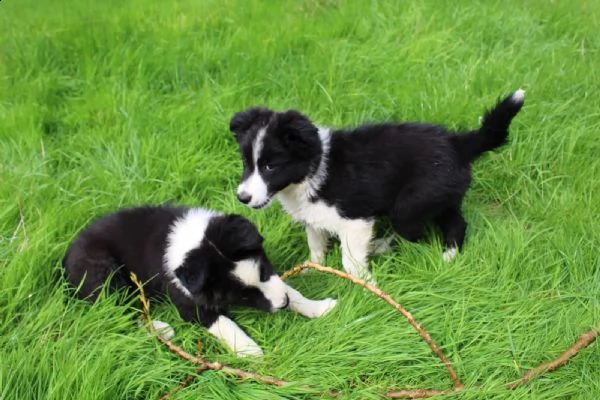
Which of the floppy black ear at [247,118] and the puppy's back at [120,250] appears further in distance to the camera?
the floppy black ear at [247,118]

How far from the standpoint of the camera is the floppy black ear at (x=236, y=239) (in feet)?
8.70

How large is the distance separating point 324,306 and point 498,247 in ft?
3.29

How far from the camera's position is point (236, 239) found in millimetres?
2654

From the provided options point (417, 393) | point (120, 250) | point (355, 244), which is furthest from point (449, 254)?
point (120, 250)

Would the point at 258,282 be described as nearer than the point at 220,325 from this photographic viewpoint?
Yes

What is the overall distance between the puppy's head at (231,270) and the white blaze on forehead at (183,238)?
0.26 ft

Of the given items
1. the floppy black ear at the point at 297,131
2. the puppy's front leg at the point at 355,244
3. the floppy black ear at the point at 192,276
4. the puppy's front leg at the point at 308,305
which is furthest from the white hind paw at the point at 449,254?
the floppy black ear at the point at 192,276

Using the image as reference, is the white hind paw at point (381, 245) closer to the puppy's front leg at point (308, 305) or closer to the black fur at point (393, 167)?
the black fur at point (393, 167)

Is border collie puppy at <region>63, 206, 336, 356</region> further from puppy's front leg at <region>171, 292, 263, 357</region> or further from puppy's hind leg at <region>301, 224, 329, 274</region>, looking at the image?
puppy's hind leg at <region>301, 224, 329, 274</region>

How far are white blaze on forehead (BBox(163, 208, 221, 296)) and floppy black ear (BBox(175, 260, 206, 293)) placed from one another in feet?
0.51

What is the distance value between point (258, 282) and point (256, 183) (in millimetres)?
557

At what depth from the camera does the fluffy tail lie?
10.3 ft

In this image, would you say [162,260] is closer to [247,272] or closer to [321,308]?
[247,272]

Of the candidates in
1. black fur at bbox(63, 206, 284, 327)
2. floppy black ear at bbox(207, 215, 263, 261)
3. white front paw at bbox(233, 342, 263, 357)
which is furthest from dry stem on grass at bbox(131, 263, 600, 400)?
floppy black ear at bbox(207, 215, 263, 261)
